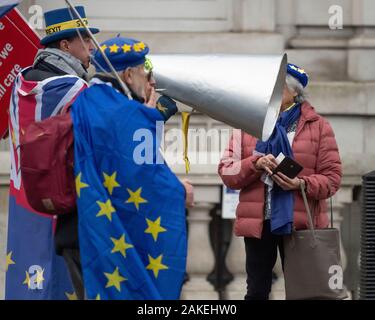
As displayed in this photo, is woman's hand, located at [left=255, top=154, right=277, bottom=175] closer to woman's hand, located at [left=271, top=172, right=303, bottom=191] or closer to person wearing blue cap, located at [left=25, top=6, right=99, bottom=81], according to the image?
woman's hand, located at [left=271, top=172, right=303, bottom=191]

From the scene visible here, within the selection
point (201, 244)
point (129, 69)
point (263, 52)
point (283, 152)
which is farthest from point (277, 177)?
point (263, 52)

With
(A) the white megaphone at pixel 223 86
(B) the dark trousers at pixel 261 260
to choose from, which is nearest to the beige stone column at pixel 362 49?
(B) the dark trousers at pixel 261 260

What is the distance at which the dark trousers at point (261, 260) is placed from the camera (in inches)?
369

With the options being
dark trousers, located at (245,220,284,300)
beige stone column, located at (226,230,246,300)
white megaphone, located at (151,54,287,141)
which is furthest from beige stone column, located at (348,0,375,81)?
white megaphone, located at (151,54,287,141)

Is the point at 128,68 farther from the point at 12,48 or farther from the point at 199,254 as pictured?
the point at 199,254

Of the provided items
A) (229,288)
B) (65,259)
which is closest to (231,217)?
(229,288)

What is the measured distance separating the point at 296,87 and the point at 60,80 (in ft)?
7.00

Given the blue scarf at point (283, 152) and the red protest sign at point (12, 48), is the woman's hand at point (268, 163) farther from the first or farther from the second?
the red protest sign at point (12, 48)

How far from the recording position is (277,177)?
9.20 metres

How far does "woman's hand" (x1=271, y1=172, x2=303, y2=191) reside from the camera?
9172 millimetres

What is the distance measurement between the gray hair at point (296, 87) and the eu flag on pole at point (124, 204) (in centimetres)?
237

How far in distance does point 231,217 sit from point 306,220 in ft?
7.61

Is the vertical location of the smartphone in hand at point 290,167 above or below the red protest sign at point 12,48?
below

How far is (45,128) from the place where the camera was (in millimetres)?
7156
